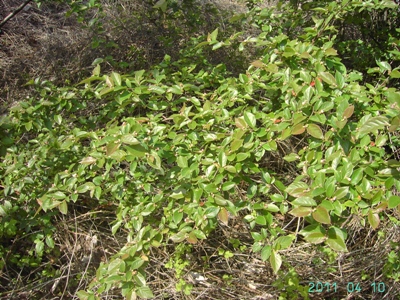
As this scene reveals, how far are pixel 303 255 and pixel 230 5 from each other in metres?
3.98

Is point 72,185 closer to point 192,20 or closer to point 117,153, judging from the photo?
point 117,153

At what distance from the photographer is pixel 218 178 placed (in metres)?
1.45

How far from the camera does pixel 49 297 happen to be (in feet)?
7.50

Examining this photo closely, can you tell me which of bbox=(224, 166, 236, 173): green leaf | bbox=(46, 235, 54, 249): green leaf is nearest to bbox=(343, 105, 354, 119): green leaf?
bbox=(224, 166, 236, 173): green leaf

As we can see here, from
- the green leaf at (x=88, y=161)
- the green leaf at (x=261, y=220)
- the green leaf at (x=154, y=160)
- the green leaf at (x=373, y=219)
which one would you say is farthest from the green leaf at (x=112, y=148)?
the green leaf at (x=373, y=219)

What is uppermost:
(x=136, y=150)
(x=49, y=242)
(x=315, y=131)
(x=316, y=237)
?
(x=136, y=150)

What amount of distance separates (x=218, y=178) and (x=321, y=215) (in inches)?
16.7

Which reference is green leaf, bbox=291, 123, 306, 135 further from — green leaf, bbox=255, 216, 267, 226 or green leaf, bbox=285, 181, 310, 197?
green leaf, bbox=255, 216, 267, 226

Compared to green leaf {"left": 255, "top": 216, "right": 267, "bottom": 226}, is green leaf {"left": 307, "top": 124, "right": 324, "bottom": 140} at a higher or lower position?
higher

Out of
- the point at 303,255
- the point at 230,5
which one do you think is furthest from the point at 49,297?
the point at 230,5

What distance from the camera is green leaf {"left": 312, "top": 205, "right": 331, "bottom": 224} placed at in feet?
3.85

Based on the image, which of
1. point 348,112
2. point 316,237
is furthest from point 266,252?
point 348,112

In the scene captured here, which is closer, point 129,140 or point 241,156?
point 129,140

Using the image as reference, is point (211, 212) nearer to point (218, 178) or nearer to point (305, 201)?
point (218, 178)
